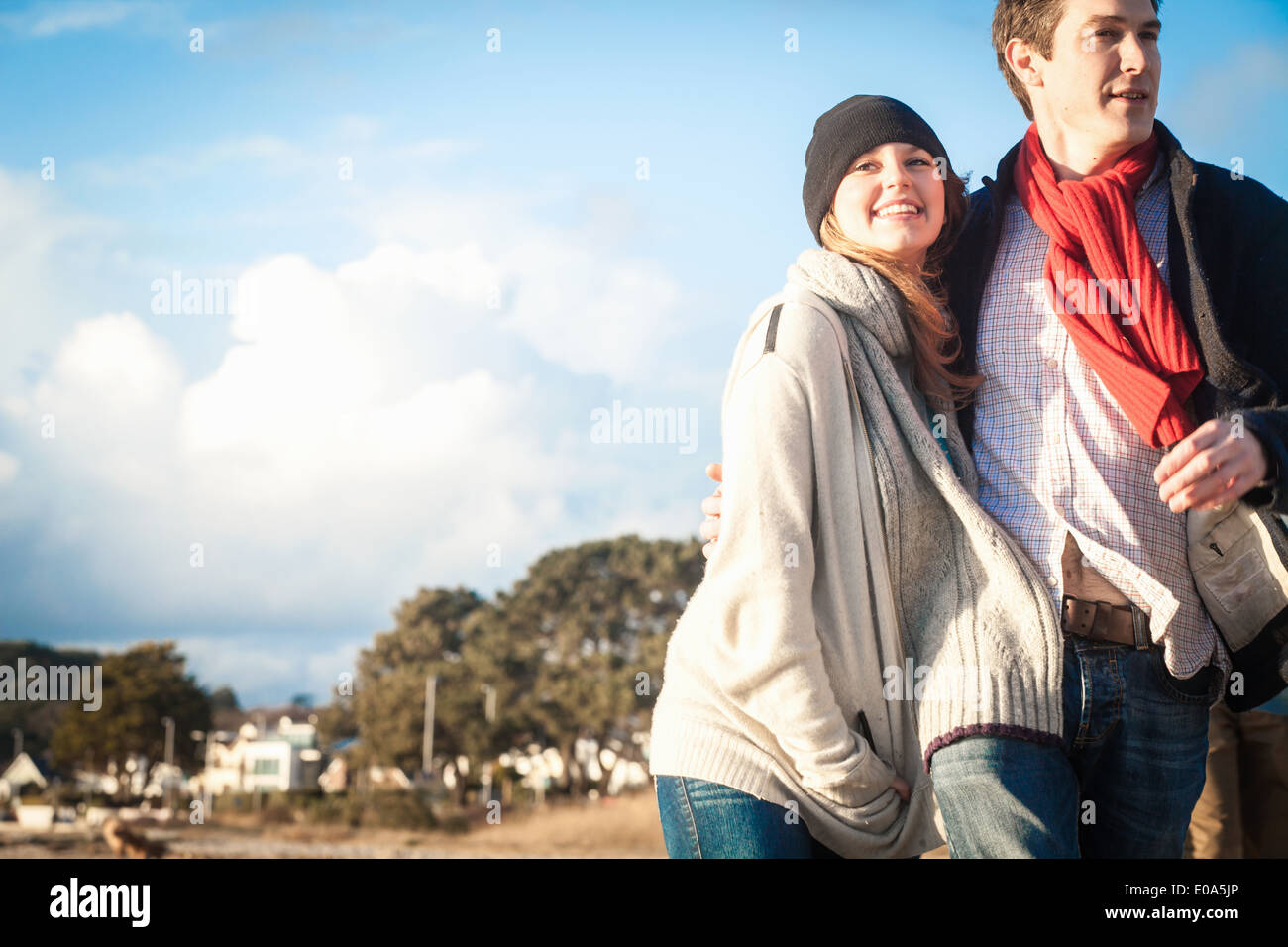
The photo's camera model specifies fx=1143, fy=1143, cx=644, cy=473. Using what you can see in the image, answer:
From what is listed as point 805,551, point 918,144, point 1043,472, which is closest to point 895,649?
point 805,551

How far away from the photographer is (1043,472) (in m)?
2.18

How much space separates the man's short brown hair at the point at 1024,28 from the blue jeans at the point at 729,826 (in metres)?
1.68

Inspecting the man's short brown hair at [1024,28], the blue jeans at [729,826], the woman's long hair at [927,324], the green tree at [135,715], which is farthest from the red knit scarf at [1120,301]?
the green tree at [135,715]

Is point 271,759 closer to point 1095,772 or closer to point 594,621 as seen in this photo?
point 594,621

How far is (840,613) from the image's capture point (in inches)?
83.8

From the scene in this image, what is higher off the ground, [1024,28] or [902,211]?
[1024,28]

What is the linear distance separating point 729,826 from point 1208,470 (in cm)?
106

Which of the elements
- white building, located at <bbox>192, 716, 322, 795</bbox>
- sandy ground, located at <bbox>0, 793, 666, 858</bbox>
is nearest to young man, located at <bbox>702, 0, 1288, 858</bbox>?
sandy ground, located at <bbox>0, 793, 666, 858</bbox>

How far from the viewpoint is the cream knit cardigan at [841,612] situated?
80.5 inches

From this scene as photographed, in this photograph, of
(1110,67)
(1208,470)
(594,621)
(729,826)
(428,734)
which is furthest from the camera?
(594,621)
